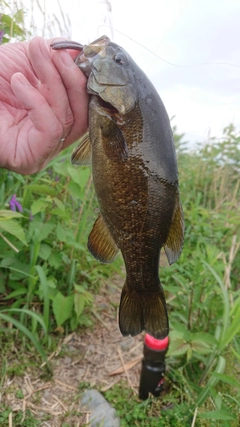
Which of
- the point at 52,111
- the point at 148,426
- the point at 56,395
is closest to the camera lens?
the point at 52,111

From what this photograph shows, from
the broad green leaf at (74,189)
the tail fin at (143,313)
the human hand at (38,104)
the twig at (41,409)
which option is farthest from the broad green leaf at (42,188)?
the twig at (41,409)

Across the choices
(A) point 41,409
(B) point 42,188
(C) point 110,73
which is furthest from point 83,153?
(A) point 41,409

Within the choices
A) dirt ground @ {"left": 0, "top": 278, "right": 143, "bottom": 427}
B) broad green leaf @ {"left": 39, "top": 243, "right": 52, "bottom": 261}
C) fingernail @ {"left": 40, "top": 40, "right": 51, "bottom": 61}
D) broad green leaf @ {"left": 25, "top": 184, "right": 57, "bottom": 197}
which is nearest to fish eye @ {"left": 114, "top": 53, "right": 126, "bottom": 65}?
fingernail @ {"left": 40, "top": 40, "right": 51, "bottom": 61}

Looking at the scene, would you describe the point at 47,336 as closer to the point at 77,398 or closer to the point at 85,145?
the point at 77,398

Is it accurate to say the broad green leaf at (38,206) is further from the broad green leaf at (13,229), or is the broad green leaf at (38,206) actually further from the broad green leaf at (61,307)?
the broad green leaf at (61,307)

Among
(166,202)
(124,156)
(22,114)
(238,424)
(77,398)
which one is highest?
(22,114)

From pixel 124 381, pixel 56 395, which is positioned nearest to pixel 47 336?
pixel 56 395
